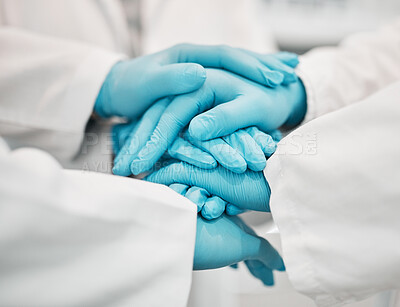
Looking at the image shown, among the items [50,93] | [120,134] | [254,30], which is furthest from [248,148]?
[254,30]

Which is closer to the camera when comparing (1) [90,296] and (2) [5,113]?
(1) [90,296]

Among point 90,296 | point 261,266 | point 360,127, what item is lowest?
point 261,266

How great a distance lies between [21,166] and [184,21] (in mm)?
617

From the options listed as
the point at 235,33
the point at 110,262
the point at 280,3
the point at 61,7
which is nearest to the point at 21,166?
the point at 110,262

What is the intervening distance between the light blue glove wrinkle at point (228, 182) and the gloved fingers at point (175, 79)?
96mm

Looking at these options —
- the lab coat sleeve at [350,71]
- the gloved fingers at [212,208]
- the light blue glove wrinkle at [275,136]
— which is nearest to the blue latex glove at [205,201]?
the gloved fingers at [212,208]

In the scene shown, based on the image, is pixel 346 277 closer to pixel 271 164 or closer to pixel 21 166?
pixel 271 164

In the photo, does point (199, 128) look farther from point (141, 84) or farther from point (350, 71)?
point (350, 71)

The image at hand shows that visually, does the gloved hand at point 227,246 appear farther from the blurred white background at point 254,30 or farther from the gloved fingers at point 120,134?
the gloved fingers at point 120,134

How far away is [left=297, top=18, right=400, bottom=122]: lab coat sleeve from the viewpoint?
1.68ft

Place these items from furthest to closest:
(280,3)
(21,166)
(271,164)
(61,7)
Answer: (280,3)
(61,7)
(271,164)
(21,166)

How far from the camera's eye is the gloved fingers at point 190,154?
1.26 feet

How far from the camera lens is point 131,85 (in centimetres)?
46

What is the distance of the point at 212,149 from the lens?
0.39 m
